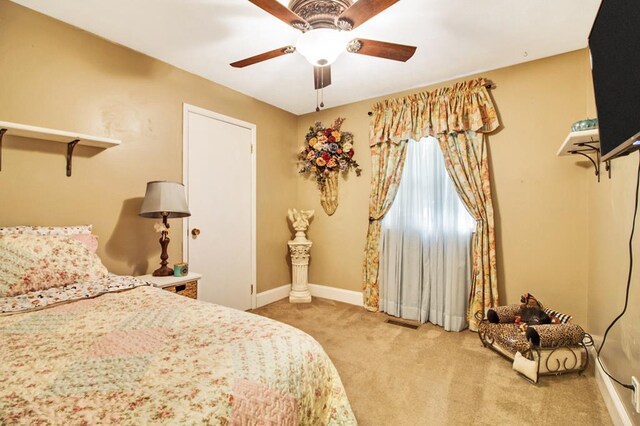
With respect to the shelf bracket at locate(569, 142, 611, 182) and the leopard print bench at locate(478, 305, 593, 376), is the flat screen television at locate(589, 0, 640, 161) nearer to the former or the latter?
the shelf bracket at locate(569, 142, 611, 182)

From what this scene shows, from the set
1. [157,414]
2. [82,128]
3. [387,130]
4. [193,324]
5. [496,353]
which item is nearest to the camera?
[157,414]

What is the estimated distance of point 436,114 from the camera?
3160 mm

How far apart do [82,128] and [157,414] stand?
238 centimetres

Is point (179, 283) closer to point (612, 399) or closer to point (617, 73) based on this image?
point (617, 73)

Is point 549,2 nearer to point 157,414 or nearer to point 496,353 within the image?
point 496,353

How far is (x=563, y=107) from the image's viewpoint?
2629 mm

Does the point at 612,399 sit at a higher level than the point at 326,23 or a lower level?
lower

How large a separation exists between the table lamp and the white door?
1.34 ft

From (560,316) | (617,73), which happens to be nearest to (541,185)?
(560,316)

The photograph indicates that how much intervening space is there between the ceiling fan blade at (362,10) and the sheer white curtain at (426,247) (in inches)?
72.8

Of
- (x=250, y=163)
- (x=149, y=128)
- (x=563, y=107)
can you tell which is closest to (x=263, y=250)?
(x=250, y=163)

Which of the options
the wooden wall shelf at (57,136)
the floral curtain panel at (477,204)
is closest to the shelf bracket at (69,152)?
the wooden wall shelf at (57,136)

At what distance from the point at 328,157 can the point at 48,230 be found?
2771 millimetres

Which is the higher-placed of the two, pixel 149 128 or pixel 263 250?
pixel 149 128
